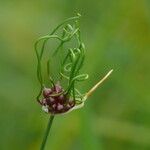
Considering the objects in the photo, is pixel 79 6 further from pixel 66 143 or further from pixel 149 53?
pixel 66 143

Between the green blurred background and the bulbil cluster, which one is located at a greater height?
the bulbil cluster

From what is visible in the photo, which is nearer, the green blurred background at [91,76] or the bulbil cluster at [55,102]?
the bulbil cluster at [55,102]

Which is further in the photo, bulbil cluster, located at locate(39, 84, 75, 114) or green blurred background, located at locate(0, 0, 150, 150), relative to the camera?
green blurred background, located at locate(0, 0, 150, 150)

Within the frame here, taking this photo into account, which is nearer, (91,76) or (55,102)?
(55,102)

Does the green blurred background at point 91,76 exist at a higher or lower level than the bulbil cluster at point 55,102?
lower
